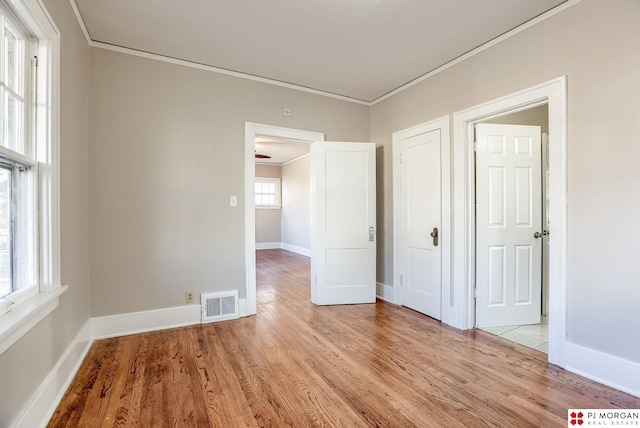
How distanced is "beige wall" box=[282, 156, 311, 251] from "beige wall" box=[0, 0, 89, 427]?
5.50m

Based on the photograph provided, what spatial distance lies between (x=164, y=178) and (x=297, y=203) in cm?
551

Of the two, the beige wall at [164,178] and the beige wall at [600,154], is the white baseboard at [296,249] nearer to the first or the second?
the beige wall at [164,178]

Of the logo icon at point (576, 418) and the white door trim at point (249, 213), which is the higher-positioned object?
the white door trim at point (249, 213)

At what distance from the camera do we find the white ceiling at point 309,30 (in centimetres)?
226

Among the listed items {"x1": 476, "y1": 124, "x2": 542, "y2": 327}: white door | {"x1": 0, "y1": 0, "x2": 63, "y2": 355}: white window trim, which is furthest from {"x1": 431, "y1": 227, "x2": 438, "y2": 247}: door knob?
{"x1": 0, "y1": 0, "x2": 63, "y2": 355}: white window trim

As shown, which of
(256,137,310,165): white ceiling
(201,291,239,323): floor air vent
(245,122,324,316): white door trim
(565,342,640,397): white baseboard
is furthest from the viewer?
(256,137,310,165): white ceiling

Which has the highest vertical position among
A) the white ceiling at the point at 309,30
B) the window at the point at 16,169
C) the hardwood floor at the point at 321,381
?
the white ceiling at the point at 309,30

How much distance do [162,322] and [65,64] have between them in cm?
225

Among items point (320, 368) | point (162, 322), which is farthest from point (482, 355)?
point (162, 322)

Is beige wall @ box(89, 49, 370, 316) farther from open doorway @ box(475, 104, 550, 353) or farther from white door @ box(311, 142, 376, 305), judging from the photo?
open doorway @ box(475, 104, 550, 353)

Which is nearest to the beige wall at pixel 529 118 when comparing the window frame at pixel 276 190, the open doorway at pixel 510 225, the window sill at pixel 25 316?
the open doorway at pixel 510 225

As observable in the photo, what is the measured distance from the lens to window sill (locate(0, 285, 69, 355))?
1227mm

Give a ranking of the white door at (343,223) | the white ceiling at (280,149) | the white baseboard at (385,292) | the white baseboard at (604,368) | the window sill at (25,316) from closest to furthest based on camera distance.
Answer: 1. the window sill at (25,316)
2. the white baseboard at (604,368)
3. the white door at (343,223)
4. the white baseboard at (385,292)
5. the white ceiling at (280,149)

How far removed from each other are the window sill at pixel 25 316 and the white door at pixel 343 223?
8.24ft
